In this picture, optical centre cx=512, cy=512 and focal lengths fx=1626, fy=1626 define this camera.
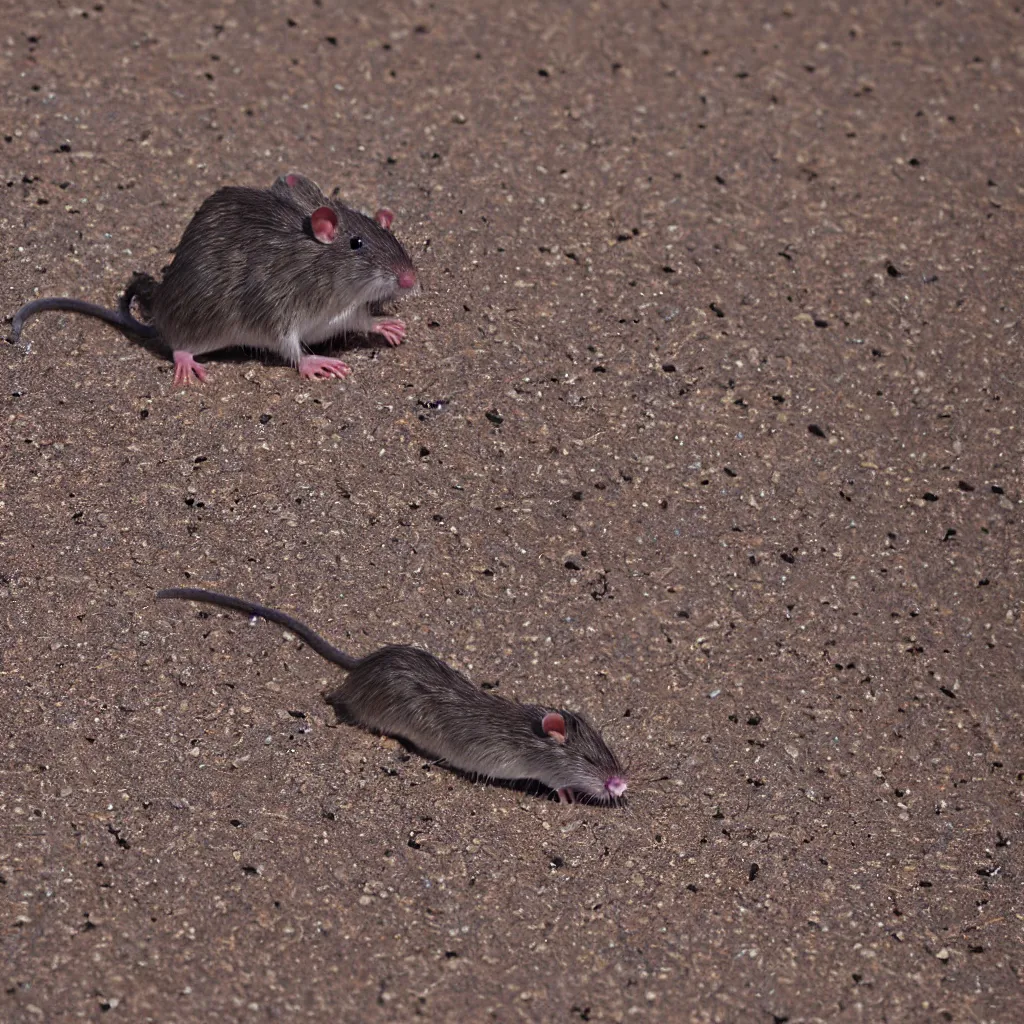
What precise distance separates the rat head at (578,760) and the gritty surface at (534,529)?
18cm

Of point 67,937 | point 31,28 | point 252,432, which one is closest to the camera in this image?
point 67,937

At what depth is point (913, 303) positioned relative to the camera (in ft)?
28.5

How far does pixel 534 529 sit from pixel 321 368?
136 centimetres

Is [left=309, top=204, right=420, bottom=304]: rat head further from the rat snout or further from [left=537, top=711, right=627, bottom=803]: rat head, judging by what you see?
the rat snout

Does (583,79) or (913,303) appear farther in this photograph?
(583,79)

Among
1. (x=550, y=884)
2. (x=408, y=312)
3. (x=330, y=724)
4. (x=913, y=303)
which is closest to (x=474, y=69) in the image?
(x=408, y=312)

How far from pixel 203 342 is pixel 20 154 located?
2.05 m

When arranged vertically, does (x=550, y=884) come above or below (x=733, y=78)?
below

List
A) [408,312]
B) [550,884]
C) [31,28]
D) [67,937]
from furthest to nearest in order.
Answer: [31,28], [408,312], [550,884], [67,937]

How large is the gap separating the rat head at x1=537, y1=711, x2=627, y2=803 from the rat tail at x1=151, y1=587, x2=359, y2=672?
2.93ft

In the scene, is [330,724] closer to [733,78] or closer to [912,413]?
[912,413]

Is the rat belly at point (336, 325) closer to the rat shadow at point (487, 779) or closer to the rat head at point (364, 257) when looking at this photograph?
the rat head at point (364, 257)

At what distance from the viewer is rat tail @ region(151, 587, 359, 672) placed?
6.61 metres

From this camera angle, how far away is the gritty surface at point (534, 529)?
231 inches
